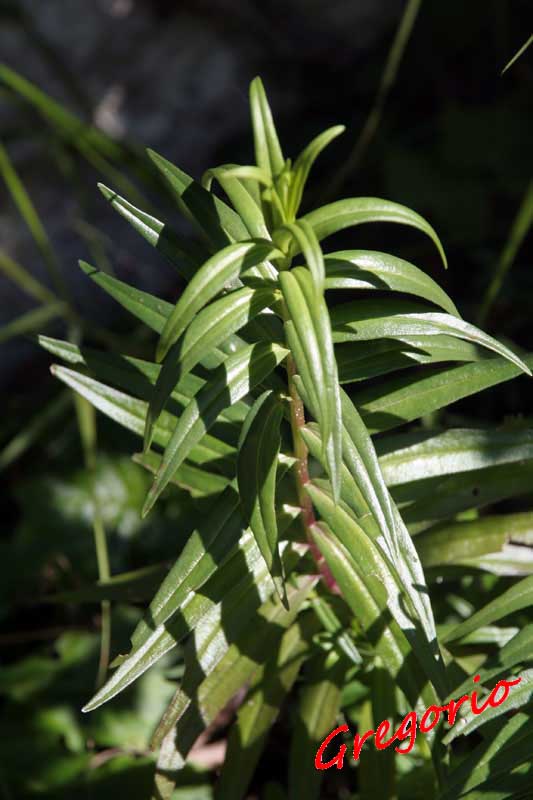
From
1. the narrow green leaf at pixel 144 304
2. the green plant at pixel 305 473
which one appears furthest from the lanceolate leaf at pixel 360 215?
the narrow green leaf at pixel 144 304

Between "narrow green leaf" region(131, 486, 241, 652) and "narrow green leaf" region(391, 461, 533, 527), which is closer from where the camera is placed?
"narrow green leaf" region(131, 486, 241, 652)

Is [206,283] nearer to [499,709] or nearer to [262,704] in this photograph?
[499,709]

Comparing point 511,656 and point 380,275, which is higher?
point 380,275

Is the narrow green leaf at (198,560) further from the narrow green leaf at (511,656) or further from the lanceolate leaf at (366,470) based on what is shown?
the narrow green leaf at (511,656)

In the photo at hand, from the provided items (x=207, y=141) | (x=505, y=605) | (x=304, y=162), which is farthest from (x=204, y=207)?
(x=207, y=141)

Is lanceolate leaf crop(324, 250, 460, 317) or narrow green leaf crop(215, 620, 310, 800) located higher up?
lanceolate leaf crop(324, 250, 460, 317)

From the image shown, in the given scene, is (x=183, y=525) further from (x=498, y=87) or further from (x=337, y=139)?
(x=498, y=87)

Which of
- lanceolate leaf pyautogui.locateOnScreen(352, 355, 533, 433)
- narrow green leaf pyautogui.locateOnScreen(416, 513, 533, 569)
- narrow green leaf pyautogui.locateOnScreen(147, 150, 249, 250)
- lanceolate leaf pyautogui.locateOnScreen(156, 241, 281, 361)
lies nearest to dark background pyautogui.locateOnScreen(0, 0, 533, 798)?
narrow green leaf pyautogui.locateOnScreen(416, 513, 533, 569)

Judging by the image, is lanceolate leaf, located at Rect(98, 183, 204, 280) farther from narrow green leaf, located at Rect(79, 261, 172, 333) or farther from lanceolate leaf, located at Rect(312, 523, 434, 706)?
lanceolate leaf, located at Rect(312, 523, 434, 706)
